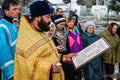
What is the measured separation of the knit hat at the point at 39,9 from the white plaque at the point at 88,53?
0.86 m

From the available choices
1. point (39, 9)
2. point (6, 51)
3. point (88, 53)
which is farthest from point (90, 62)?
point (39, 9)

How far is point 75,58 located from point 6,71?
89cm

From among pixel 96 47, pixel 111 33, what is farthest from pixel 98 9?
pixel 96 47

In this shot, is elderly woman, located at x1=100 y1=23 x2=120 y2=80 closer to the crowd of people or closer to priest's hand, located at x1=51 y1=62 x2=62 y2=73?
the crowd of people

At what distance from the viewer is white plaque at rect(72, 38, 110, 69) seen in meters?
5.27

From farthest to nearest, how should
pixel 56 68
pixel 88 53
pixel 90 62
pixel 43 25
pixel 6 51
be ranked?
pixel 90 62, pixel 88 53, pixel 6 51, pixel 43 25, pixel 56 68

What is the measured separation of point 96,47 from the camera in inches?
229

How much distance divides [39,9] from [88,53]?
1.24m

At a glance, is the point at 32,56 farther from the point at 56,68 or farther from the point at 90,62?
the point at 90,62

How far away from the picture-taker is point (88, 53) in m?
5.56

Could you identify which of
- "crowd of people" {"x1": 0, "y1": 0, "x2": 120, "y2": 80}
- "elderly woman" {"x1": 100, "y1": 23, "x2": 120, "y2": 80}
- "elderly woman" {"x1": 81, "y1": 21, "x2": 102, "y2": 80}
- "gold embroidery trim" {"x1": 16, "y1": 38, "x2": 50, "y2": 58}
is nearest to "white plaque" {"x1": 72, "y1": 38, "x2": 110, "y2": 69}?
"crowd of people" {"x1": 0, "y1": 0, "x2": 120, "y2": 80}

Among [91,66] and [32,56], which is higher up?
[32,56]

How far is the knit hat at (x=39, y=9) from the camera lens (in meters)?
4.59

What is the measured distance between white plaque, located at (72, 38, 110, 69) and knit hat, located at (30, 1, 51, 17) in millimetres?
860
